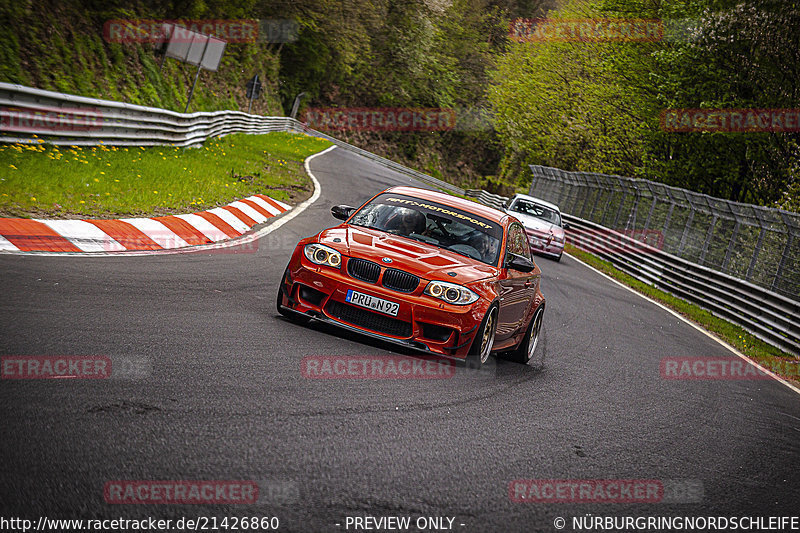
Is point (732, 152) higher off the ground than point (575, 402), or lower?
higher

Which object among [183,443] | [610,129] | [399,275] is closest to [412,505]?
[183,443]

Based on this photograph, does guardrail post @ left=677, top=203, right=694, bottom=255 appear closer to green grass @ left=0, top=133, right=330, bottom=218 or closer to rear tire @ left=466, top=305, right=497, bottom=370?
green grass @ left=0, top=133, right=330, bottom=218

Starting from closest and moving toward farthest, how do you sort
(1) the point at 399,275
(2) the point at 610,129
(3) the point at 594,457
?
(3) the point at 594,457 → (1) the point at 399,275 → (2) the point at 610,129

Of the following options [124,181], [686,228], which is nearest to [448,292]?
[124,181]

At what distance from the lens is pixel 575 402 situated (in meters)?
7.48

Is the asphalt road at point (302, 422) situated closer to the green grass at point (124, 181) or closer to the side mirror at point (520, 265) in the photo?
the side mirror at point (520, 265)

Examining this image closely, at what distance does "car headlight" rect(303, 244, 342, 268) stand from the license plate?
35 cm

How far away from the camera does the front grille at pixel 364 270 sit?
7348mm

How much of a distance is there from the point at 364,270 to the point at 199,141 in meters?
19.2

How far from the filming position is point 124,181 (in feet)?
45.0

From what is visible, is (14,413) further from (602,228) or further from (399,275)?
(602,228)

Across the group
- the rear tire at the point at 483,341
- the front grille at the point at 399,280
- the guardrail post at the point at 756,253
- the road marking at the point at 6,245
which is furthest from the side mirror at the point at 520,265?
the guardrail post at the point at 756,253

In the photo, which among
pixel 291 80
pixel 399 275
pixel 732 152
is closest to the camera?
pixel 399 275

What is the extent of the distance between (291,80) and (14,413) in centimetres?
6095
